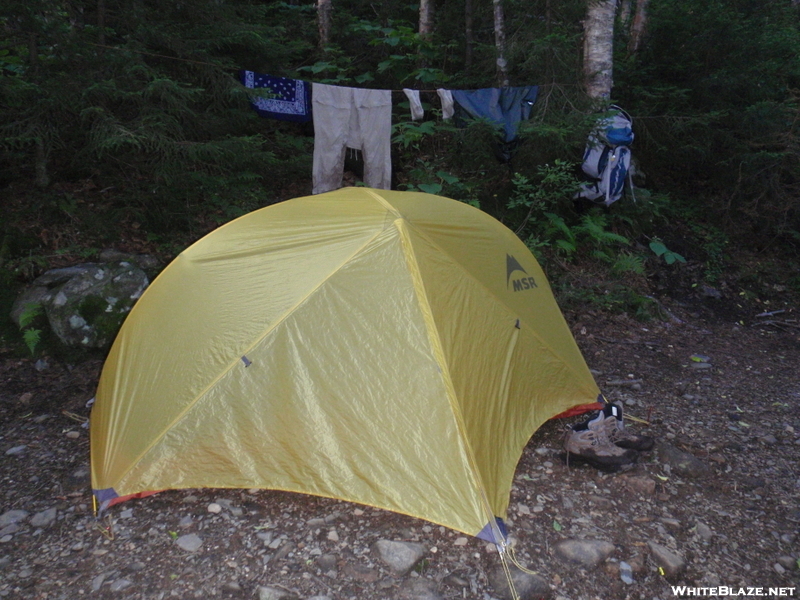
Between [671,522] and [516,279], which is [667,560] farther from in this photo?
[516,279]

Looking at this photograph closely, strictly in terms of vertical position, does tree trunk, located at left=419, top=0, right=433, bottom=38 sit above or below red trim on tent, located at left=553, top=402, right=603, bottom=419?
above

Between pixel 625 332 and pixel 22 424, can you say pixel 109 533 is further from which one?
pixel 625 332

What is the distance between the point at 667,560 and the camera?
9.16ft

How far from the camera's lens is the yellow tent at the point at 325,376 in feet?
9.70

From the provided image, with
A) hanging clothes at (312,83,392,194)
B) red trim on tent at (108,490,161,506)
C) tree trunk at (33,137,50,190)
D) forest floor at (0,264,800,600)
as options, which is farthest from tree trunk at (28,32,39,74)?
red trim on tent at (108,490,161,506)

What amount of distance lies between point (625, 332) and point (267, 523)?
4.54 m

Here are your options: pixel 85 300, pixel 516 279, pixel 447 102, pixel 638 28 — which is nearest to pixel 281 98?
pixel 447 102

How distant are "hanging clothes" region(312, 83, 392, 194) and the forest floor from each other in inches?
136

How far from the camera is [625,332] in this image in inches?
238

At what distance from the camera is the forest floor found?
2615 millimetres

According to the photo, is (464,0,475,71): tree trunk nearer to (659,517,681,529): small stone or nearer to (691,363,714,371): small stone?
(691,363,714,371): small stone

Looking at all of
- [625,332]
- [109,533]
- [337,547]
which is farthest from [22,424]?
→ [625,332]

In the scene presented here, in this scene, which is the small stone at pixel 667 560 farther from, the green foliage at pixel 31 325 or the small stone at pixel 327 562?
the green foliage at pixel 31 325

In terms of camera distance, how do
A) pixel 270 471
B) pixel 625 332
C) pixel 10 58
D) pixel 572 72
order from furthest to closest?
pixel 572 72 < pixel 625 332 < pixel 10 58 < pixel 270 471
